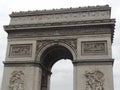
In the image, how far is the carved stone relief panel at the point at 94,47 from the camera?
20547 mm

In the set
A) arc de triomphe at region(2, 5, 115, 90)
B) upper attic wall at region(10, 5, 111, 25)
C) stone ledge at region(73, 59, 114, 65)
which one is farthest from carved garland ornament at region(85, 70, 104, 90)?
upper attic wall at region(10, 5, 111, 25)

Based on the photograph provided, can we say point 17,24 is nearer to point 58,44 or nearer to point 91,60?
point 58,44

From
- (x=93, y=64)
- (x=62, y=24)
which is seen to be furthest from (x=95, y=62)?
(x=62, y=24)

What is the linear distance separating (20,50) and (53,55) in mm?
3417

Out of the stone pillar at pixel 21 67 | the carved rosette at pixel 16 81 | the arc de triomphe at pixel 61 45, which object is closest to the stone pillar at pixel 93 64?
the arc de triomphe at pixel 61 45

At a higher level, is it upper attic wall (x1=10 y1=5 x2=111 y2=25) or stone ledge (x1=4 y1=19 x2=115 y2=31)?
upper attic wall (x1=10 y1=5 x2=111 y2=25)

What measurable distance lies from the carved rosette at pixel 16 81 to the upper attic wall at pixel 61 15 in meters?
4.48

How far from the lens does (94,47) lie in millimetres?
20766

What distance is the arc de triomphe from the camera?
66.0 feet

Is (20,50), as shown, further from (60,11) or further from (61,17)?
(60,11)

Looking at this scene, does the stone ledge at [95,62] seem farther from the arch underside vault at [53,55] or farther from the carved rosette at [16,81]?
the carved rosette at [16,81]

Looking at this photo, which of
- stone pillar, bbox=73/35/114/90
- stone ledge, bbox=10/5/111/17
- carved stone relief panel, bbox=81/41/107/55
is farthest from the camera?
stone ledge, bbox=10/5/111/17

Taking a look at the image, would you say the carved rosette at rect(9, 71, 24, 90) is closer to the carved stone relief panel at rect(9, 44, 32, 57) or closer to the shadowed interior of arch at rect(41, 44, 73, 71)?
the carved stone relief panel at rect(9, 44, 32, 57)

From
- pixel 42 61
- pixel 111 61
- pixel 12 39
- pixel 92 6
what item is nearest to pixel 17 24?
pixel 12 39
